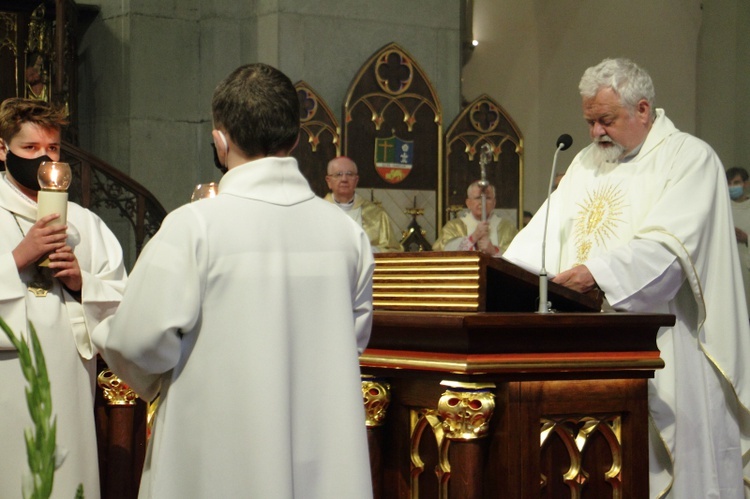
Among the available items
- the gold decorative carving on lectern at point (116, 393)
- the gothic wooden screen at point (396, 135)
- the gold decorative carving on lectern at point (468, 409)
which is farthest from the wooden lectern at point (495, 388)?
the gothic wooden screen at point (396, 135)

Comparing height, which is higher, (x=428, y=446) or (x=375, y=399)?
(x=375, y=399)

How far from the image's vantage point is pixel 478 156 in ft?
33.0

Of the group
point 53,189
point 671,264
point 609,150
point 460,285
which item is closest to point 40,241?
point 53,189

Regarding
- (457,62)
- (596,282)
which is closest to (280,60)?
(457,62)

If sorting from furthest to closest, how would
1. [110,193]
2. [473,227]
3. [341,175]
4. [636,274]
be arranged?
1. [473,227]
2. [110,193]
3. [341,175]
4. [636,274]

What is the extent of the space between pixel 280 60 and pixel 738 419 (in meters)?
6.60

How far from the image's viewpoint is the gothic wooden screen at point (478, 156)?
32.8 ft

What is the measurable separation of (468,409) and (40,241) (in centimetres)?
136

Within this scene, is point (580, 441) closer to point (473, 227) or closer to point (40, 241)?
point (40, 241)

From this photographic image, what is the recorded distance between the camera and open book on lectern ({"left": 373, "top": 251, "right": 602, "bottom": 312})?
9.67ft

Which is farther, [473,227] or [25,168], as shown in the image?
[473,227]

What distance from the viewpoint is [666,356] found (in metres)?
3.84

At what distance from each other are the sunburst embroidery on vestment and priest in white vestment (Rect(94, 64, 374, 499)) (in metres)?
2.07

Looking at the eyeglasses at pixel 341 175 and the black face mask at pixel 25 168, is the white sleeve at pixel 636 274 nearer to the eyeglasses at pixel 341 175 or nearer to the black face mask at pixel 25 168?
the black face mask at pixel 25 168
